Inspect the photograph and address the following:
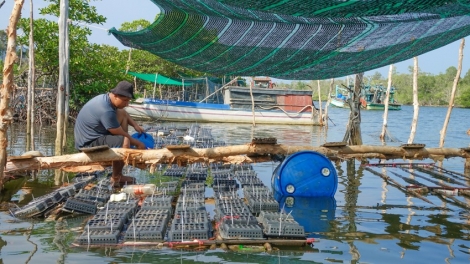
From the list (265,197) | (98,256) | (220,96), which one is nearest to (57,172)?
(265,197)

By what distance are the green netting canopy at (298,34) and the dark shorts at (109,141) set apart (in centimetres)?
156

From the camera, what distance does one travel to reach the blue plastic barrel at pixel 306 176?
726cm

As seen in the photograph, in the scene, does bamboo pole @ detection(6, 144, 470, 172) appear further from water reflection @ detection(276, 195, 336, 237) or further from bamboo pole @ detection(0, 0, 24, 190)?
bamboo pole @ detection(0, 0, 24, 190)

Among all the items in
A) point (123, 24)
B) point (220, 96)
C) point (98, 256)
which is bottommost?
point (98, 256)

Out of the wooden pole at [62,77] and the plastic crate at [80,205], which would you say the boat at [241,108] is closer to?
the wooden pole at [62,77]

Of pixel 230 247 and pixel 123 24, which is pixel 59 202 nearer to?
pixel 230 247

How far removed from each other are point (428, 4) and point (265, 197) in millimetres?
3018

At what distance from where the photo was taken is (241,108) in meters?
28.6

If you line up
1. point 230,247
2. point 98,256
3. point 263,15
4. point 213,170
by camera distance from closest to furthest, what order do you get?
point 98,256 < point 230,247 < point 263,15 < point 213,170

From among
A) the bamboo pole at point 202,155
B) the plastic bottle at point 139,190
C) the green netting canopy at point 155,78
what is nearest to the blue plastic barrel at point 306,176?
the bamboo pole at point 202,155

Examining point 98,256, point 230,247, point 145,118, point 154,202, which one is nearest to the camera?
point 98,256

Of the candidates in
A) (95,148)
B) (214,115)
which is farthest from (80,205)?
(214,115)

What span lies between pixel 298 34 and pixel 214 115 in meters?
21.4

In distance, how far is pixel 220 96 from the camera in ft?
112
